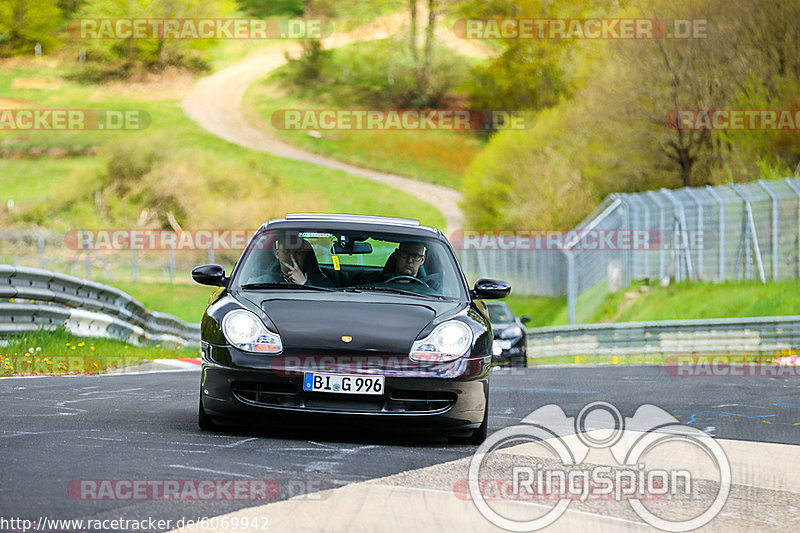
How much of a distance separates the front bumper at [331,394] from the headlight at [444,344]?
0.05m

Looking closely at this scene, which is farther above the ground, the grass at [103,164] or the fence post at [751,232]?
the grass at [103,164]

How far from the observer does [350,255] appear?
10.1 meters

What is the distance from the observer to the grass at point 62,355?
14.9 m

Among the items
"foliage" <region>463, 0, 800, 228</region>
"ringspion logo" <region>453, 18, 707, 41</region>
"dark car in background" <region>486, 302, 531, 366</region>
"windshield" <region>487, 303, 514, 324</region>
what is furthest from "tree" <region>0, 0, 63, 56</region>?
"dark car in background" <region>486, 302, 531, 366</region>

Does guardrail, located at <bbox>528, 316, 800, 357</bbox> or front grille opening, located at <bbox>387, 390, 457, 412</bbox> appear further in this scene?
guardrail, located at <bbox>528, 316, 800, 357</bbox>

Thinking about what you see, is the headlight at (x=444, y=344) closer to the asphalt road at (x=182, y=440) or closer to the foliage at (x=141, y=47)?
the asphalt road at (x=182, y=440)

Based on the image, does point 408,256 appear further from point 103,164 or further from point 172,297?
point 103,164

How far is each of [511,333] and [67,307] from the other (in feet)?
24.9

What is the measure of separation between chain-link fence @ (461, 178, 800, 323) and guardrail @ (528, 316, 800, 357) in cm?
502

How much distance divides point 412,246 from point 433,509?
3735mm

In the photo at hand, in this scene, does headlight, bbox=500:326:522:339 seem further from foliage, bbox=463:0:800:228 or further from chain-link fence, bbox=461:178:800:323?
foliage, bbox=463:0:800:228

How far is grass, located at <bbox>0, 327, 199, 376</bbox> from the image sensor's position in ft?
48.9

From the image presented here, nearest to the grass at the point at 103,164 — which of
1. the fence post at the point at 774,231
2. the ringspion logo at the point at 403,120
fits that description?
the ringspion logo at the point at 403,120

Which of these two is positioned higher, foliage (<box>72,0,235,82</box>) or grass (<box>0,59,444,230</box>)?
foliage (<box>72,0,235,82</box>)
